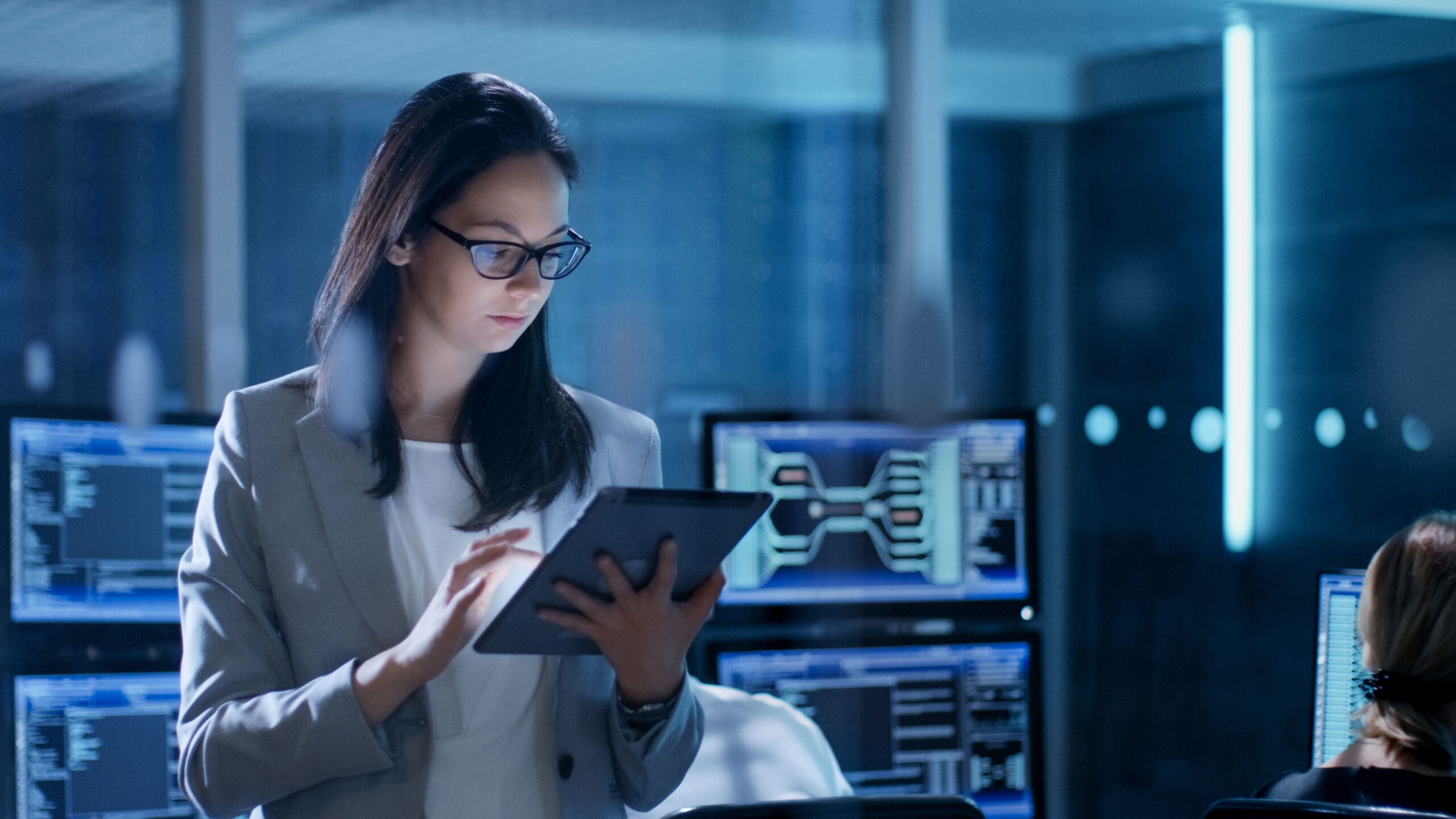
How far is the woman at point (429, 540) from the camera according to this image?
111cm

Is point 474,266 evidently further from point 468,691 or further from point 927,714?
point 927,714

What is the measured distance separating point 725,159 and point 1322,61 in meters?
1.38

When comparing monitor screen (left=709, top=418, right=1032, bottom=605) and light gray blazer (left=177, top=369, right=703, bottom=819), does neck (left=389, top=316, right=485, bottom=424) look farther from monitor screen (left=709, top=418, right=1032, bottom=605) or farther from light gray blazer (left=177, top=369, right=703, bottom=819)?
monitor screen (left=709, top=418, right=1032, bottom=605)

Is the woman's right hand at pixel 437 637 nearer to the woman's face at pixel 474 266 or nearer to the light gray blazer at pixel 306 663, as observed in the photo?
the light gray blazer at pixel 306 663

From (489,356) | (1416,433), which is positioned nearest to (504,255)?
(489,356)

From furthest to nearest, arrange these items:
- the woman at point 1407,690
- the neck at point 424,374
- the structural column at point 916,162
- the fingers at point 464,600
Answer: the structural column at point 916,162, the woman at point 1407,690, the neck at point 424,374, the fingers at point 464,600

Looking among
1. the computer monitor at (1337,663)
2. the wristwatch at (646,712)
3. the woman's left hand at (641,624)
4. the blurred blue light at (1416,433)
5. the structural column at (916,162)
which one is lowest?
the computer monitor at (1337,663)

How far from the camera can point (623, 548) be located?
3.73 ft

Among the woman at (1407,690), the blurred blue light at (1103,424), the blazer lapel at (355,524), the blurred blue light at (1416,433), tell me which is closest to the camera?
the blazer lapel at (355,524)

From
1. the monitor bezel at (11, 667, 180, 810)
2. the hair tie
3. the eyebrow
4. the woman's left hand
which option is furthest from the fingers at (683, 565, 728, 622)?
the monitor bezel at (11, 667, 180, 810)

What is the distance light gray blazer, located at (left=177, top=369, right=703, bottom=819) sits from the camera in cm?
110

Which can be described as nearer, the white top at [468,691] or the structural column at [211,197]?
the white top at [468,691]

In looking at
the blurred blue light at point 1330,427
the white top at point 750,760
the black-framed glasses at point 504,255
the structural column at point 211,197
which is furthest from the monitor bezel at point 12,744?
the blurred blue light at point 1330,427

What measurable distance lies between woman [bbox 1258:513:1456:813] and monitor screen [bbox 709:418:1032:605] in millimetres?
858
